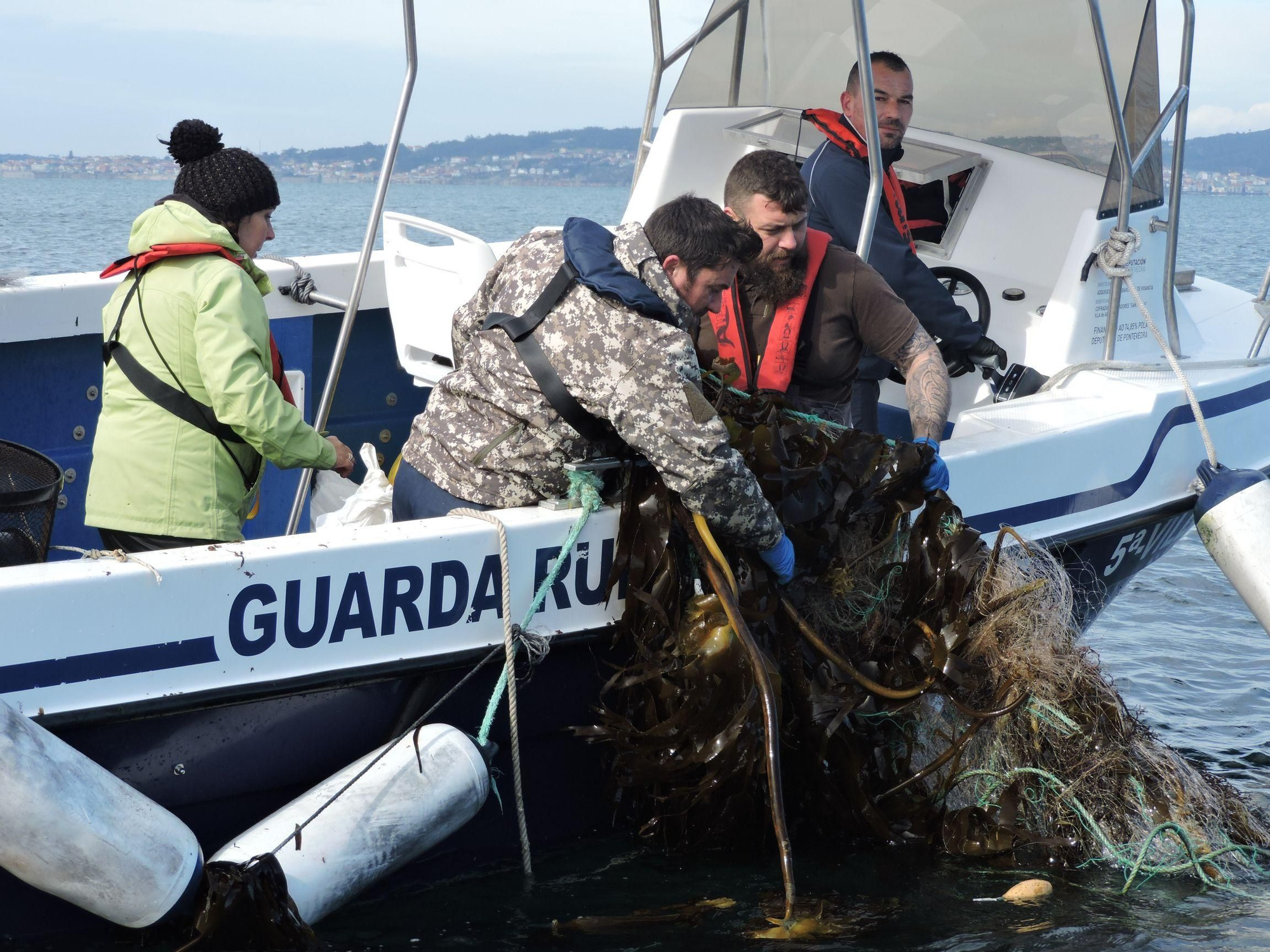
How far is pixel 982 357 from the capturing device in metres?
4.99

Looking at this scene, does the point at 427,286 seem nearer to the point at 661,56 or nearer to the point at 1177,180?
the point at 661,56

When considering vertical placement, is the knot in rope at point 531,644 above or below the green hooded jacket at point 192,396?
below

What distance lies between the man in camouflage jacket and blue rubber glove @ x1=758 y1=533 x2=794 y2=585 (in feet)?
0.05

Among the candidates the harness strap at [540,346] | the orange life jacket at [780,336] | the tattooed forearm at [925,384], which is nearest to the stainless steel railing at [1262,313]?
the tattooed forearm at [925,384]

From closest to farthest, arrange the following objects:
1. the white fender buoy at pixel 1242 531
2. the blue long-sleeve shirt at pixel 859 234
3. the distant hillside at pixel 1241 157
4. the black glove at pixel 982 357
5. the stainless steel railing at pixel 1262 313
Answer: the white fender buoy at pixel 1242 531 < the blue long-sleeve shirt at pixel 859 234 < the black glove at pixel 982 357 < the stainless steel railing at pixel 1262 313 < the distant hillside at pixel 1241 157

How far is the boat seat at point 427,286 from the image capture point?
473 cm

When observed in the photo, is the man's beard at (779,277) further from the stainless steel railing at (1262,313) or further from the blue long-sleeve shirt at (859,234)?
the stainless steel railing at (1262,313)

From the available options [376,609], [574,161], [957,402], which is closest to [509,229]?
[574,161]

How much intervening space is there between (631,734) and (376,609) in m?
0.75

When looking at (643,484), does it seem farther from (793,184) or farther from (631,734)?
(793,184)

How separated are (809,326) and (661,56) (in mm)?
2425

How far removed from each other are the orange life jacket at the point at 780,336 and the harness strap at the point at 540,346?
1.03 meters

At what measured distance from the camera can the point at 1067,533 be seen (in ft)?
15.1

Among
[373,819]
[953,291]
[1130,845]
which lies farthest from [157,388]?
[953,291]
